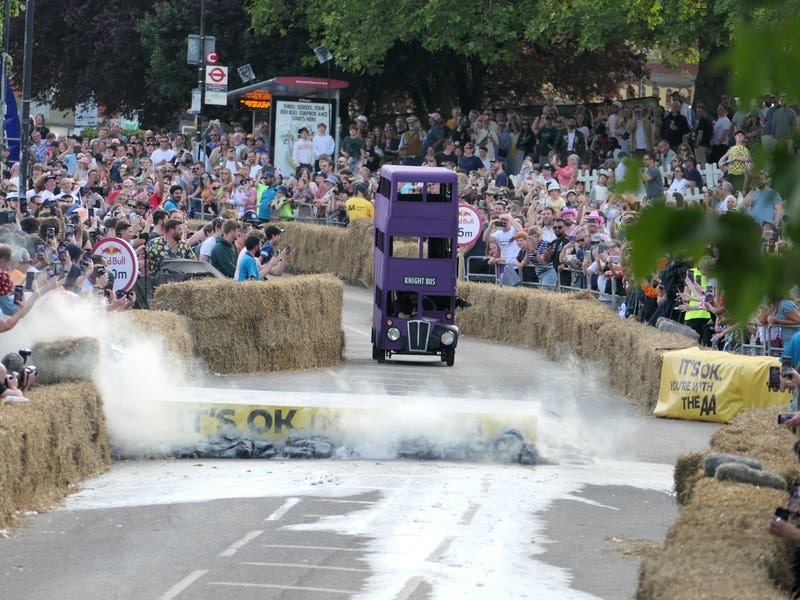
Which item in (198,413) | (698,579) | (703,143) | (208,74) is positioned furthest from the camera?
(208,74)

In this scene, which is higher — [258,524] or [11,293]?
[11,293]

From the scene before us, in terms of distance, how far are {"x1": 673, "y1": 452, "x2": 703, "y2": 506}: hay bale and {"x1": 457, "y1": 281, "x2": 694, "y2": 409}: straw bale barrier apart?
9267 millimetres

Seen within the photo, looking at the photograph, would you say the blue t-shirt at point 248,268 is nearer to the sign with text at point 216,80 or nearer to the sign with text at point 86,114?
the sign with text at point 216,80

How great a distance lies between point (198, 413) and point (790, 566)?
900cm

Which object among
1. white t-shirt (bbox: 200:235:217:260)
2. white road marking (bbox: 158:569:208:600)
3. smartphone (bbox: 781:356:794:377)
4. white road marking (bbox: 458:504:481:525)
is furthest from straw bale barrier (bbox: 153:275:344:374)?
white road marking (bbox: 158:569:208:600)

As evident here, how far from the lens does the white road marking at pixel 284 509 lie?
12.7 m

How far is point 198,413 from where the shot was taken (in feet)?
52.5

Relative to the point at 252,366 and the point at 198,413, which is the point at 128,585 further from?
the point at 252,366

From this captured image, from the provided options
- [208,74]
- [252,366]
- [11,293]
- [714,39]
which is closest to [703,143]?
[714,39]

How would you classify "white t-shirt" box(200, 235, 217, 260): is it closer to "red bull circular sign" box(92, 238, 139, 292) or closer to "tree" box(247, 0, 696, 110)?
"red bull circular sign" box(92, 238, 139, 292)

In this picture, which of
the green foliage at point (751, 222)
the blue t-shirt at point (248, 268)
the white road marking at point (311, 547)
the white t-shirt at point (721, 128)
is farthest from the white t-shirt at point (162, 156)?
the green foliage at point (751, 222)

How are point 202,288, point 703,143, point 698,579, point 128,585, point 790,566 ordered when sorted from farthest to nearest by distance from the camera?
point 703,143, point 202,288, point 128,585, point 790,566, point 698,579

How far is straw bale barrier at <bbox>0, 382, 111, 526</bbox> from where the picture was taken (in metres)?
12.3

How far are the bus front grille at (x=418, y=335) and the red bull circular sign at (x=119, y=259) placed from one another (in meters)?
5.72
